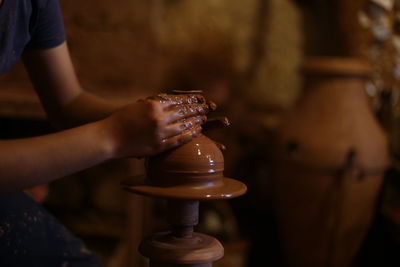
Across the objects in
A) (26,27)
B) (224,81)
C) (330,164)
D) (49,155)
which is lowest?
(330,164)

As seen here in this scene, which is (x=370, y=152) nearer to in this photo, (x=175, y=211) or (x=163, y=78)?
(x=163, y=78)

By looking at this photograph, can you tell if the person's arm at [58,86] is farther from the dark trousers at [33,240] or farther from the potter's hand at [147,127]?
the potter's hand at [147,127]

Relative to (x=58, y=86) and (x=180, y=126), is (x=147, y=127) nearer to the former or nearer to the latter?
(x=180, y=126)

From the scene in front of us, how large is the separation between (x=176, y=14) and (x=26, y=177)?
2.41 m

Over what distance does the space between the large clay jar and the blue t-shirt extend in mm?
1522

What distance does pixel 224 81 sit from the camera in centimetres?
282

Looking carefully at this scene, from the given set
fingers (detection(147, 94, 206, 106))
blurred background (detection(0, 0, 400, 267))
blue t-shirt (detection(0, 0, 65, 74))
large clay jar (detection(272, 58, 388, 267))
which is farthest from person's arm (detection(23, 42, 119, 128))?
large clay jar (detection(272, 58, 388, 267))

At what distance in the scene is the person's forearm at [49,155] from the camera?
76 cm

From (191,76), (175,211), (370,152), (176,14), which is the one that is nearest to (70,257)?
(175,211)

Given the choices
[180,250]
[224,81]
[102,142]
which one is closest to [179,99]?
[102,142]

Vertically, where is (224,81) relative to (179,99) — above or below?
below

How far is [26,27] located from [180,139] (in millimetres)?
539

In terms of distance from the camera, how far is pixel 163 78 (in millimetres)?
2934

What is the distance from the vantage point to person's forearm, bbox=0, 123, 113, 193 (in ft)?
2.48
